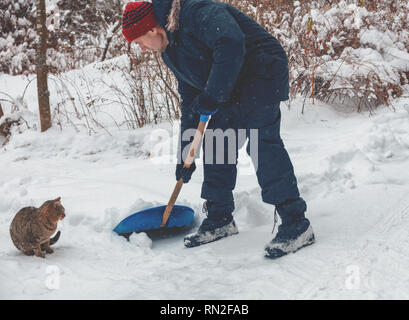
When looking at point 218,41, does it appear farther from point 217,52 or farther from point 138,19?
point 138,19

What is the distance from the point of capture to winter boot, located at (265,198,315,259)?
6.41 ft

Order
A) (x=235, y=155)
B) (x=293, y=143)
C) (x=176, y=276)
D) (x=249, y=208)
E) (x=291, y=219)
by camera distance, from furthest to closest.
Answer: (x=293, y=143)
(x=249, y=208)
(x=235, y=155)
(x=291, y=219)
(x=176, y=276)

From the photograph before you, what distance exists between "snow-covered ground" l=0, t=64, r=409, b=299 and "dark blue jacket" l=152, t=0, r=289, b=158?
31.1 inches

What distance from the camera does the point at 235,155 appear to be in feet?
7.46

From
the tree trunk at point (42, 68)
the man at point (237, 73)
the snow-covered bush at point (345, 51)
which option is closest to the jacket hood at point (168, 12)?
the man at point (237, 73)

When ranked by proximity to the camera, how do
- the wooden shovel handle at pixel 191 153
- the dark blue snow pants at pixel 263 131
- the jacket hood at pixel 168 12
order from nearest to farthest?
the jacket hood at pixel 168 12 → the dark blue snow pants at pixel 263 131 → the wooden shovel handle at pixel 191 153

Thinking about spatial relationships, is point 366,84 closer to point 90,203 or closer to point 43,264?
point 90,203

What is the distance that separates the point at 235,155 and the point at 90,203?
43.4 inches

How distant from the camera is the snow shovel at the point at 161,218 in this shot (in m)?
2.34

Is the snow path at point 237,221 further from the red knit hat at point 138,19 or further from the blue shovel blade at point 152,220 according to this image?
the red knit hat at point 138,19

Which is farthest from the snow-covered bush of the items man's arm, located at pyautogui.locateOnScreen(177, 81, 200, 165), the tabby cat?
the tabby cat
